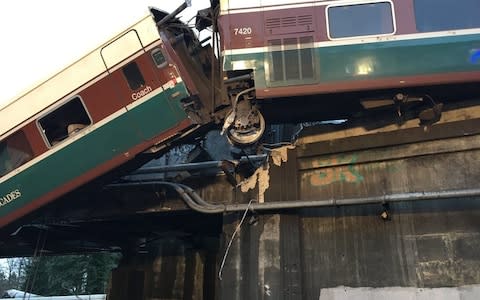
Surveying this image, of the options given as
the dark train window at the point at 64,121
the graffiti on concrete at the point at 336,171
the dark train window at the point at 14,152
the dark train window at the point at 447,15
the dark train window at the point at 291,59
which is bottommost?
the graffiti on concrete at the point at 336,171

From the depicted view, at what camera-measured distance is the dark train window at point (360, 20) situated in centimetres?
815

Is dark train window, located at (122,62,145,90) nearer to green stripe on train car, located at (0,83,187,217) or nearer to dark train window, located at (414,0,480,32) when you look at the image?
green stripe on train car, located at (0,83,187,217)

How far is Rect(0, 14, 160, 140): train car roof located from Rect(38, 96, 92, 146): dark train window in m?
0.19

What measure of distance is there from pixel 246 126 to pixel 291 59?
4.56 feet

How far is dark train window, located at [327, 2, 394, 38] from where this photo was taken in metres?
8.15

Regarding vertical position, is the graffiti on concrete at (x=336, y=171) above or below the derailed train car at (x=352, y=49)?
below

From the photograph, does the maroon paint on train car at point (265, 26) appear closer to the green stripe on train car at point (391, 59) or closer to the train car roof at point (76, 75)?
the green stripe on train car at point (391, 59)

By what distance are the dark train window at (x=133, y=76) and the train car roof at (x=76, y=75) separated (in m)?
0.19

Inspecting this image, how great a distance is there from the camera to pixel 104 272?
93.9 ft

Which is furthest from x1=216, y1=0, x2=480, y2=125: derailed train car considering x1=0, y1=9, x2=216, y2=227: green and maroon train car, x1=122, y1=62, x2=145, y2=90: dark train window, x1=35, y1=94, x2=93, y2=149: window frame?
x1=35, y1=94, x2=93, y2=149: window frame

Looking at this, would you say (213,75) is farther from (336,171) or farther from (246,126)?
(336,171)

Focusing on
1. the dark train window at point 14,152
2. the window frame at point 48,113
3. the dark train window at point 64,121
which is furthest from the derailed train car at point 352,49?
the dark train window at point 14,152

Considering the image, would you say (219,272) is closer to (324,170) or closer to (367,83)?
(324,170)

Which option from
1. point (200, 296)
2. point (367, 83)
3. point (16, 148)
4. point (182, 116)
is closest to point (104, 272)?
point (200, 296)
